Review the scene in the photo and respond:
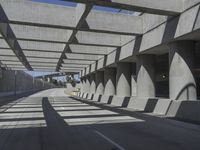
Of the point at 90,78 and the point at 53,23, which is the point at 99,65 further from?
the point at 53,23

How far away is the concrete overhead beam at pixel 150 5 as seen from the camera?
50.2ft

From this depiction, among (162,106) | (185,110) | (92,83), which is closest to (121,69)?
(162,106)

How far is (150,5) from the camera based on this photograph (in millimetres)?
16500

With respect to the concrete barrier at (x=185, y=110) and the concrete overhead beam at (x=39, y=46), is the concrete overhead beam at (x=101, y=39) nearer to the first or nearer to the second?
the concrete overhead beam at (x=39, y=46)

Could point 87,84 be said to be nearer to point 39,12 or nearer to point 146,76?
point 146,76

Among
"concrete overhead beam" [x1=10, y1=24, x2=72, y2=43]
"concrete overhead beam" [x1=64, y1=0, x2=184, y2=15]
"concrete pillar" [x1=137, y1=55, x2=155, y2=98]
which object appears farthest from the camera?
"concrete overhead beam" [x1=10, y1=24, x2=72, y2=43]

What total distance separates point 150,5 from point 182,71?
4378 mm

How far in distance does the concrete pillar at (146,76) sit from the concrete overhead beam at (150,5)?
757 cm

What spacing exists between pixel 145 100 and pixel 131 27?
5525 millimetres

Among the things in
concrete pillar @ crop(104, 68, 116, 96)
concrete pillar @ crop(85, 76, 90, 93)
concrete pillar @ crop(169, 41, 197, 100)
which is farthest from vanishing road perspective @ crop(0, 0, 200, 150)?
concrete pillar @ crop(85, 76, 90, 93)

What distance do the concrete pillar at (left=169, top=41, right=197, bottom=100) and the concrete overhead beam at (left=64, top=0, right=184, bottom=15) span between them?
2.25 m

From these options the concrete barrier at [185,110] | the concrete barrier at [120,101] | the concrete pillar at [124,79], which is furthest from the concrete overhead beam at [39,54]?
the concrete barrier at [185,110]

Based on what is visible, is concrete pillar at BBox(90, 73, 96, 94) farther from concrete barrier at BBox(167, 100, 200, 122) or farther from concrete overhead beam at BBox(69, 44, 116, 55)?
concrete barrier at BBox(167, 100, 200, 122)

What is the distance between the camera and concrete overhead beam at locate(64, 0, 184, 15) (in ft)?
50.2
